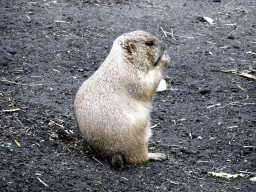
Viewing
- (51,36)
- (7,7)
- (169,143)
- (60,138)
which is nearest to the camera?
(60,138)

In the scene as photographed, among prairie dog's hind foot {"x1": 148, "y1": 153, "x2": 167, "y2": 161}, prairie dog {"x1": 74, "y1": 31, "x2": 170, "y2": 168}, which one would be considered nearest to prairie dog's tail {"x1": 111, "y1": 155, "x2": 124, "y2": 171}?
prairie dog {"x1": 74, "y1": 31, "x2": 170, "y2": 168}

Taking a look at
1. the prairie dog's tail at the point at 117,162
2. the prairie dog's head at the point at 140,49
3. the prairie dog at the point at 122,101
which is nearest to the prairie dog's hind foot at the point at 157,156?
the prairie dog at the point at 122,101

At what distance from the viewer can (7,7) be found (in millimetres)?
6996

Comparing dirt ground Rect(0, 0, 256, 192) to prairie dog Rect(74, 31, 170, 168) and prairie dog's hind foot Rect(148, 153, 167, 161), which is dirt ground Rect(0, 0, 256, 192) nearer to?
prairie dog's hind foot Rect(148, 153, 167, 161)

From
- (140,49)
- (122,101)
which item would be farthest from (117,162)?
(140,49)

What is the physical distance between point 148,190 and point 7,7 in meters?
5.82

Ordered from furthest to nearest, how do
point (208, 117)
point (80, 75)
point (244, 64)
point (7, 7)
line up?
point (7, 7)
point (244, 64)
point (80, 75)
point (208, 117)

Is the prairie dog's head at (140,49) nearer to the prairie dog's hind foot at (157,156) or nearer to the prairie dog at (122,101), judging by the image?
the prairie dog at (122,101)

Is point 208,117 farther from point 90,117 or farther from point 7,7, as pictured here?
point 7,7

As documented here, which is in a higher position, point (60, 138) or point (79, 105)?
point (79, 105)

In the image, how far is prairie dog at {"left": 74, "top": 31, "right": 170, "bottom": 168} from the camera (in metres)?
3.03

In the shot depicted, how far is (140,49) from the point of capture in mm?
3670

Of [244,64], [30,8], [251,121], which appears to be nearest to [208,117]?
[251,121]

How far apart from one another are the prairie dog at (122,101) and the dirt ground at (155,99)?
0.77ft
